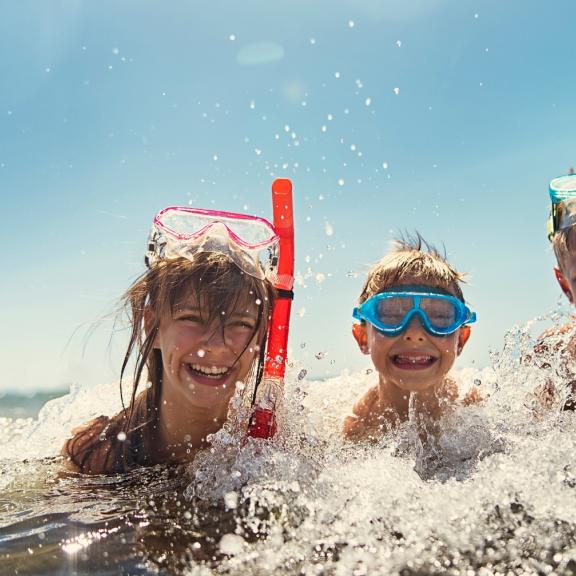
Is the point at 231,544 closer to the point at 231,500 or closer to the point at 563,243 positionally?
the point at 231,500

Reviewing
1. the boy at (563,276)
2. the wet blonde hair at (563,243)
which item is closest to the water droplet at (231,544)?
the boy at (563,276)

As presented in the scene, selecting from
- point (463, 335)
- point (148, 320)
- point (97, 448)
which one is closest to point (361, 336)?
point (463, 335)

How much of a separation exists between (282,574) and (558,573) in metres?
0.86

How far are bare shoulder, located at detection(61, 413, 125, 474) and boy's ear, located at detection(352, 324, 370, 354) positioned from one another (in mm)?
1889

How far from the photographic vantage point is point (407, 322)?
4.25 meters

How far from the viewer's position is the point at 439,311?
431 centimetres

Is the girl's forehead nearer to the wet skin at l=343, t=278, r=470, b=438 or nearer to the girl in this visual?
the girl

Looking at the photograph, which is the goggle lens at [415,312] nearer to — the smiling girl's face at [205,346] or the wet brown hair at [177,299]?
the wet brown hair at [177,299]

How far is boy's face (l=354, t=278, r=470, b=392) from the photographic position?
4.18 meters

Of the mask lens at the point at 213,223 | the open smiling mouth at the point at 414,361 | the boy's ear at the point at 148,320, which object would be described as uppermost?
the mask lens at the point at 213,223

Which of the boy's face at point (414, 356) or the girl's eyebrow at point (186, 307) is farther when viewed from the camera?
the boy's face at point (414, 356)

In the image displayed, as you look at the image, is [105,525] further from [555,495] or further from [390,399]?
[390,399]

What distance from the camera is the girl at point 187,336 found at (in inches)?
137

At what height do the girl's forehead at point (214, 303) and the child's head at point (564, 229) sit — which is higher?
the child's head at point (564, 229)
